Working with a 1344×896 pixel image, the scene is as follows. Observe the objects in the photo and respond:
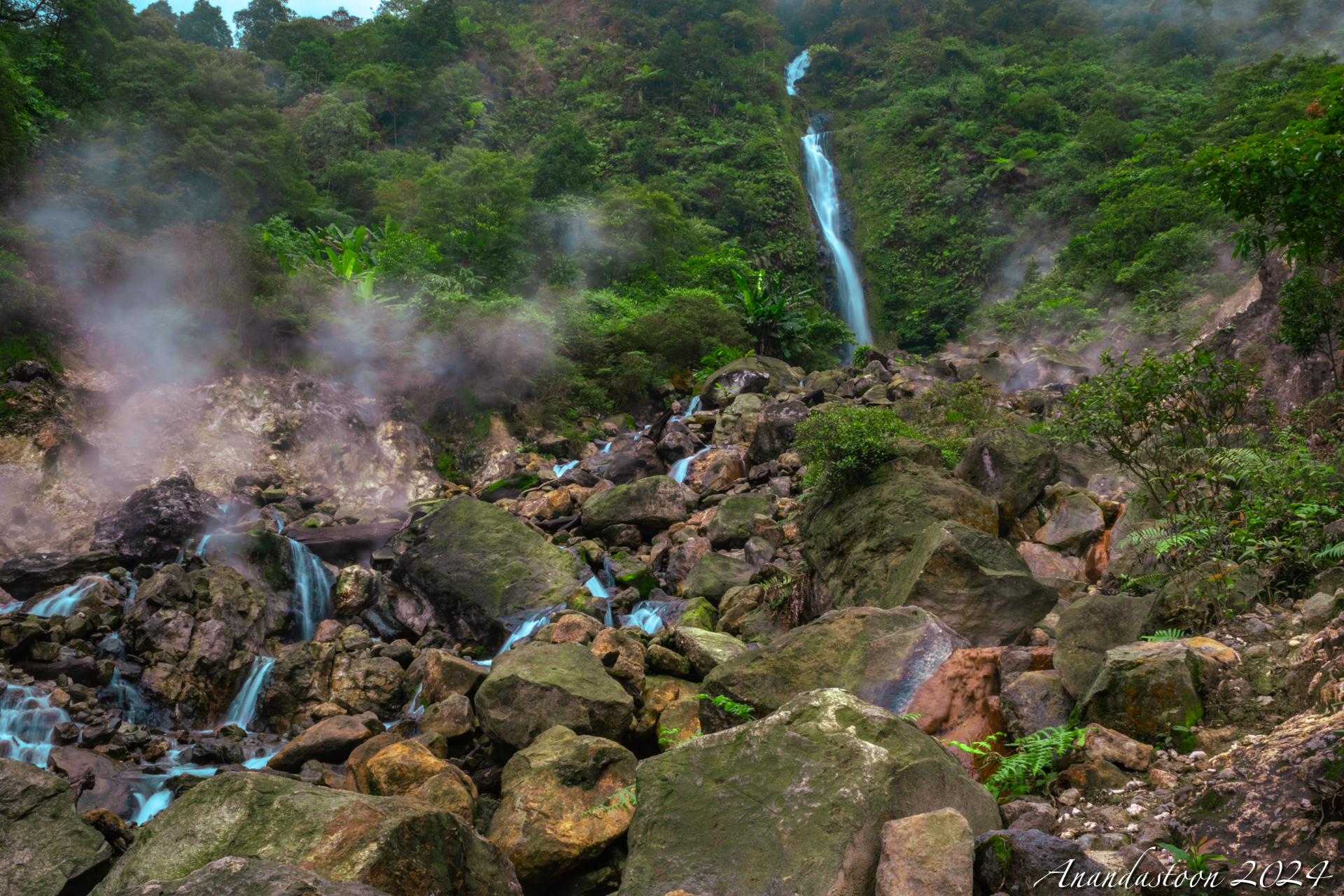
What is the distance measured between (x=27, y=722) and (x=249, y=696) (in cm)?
211

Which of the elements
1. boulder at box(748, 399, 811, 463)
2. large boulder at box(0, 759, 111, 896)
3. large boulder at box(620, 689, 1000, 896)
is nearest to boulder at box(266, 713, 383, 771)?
large boulder at box(0, 759, 111, 896)

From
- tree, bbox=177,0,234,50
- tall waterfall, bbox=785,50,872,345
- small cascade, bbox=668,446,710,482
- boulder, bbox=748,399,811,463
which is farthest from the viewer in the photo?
tree, bbox=177,0,234,50

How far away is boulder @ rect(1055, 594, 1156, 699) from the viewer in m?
4.73

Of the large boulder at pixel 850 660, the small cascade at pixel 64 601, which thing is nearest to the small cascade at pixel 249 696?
the small cascade at pixel 64 601

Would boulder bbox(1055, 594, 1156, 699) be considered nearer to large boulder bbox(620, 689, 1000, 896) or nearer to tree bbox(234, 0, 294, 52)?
large boulder bbox(620, 689, 1000, 896)

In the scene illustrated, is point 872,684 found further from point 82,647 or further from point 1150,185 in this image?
point 1150,185

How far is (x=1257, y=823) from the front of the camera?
2.65m

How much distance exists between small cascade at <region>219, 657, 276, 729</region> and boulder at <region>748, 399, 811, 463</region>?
9.97m

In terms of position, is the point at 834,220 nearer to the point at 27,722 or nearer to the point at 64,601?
the point at 64,601

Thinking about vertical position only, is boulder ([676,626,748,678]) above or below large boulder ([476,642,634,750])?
below

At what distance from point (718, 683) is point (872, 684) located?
48.3 inches

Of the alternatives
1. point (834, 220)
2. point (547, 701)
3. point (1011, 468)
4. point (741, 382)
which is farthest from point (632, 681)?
point (834, 220)

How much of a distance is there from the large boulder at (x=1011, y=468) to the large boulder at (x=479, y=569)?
6.09 metres

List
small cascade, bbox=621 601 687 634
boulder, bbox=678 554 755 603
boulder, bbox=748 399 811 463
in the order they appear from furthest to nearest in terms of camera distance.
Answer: boulder, bbox=748 399 811 463 < boulder, bbox=678 554 755 603 < small cascade, bbox=621 601 687 634
